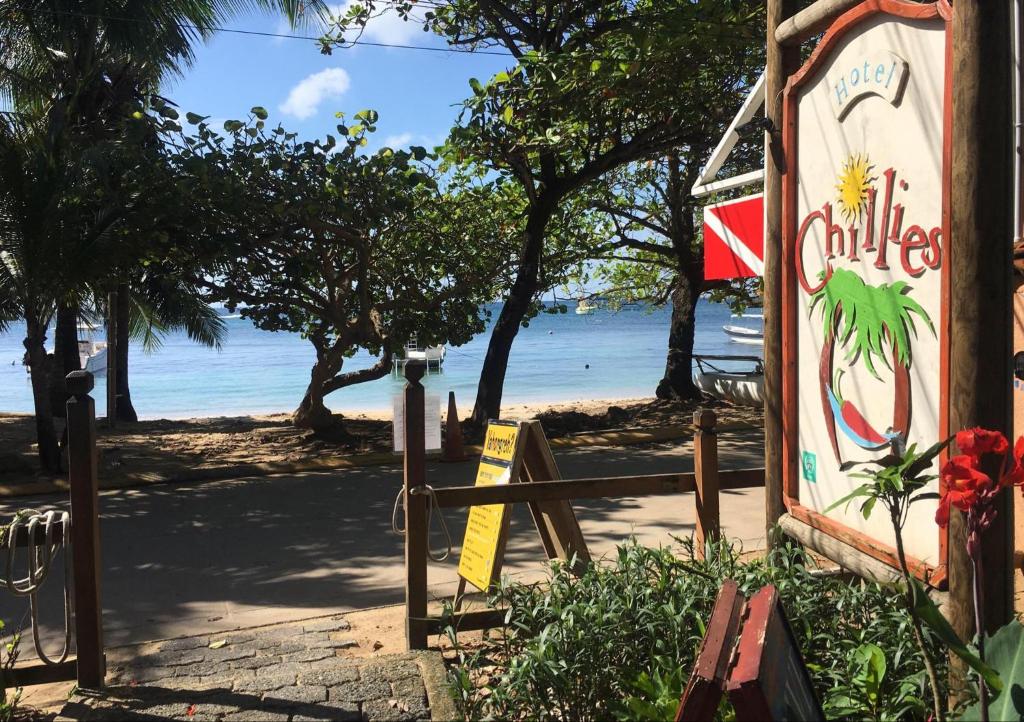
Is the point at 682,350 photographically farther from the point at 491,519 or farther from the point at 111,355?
the point at 491,519

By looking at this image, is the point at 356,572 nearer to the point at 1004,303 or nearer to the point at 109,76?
the point at 1004,303

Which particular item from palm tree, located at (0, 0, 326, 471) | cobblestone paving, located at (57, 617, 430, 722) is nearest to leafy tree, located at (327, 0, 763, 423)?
palm tree, located at (0, 0, 326, 471)

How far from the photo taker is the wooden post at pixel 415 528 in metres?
4.54

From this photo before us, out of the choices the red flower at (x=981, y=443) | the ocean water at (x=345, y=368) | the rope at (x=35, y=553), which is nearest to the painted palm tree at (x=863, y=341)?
the red flower at (x=981, y=443)

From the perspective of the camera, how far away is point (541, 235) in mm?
13336

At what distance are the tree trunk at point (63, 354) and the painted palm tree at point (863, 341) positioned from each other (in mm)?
11415

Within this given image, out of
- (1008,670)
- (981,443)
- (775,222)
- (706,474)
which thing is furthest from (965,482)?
(706,474)

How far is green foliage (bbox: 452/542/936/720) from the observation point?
3.15 metres

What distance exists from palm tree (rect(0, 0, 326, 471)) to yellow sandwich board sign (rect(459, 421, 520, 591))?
21.9ft

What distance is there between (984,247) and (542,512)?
2.96 metres

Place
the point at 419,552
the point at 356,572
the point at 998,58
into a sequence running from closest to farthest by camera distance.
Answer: the point at 998,58 < the point at 419,552 < the point at 356,572

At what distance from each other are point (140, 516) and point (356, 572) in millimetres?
3072

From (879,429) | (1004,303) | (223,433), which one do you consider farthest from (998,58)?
(223,433)

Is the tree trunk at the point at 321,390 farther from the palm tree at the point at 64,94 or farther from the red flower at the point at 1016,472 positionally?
the red flower at the point at 1016,472
